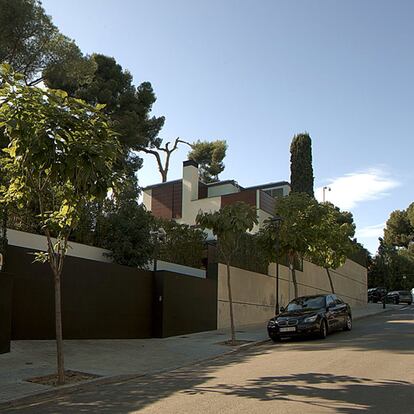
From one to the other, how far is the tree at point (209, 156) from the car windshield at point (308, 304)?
113 feet

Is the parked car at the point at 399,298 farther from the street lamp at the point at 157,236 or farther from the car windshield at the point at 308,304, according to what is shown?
the street lamp at the point at 157,236

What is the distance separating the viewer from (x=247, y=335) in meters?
19.0

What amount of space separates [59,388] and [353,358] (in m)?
6.33

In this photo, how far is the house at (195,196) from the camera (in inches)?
1374

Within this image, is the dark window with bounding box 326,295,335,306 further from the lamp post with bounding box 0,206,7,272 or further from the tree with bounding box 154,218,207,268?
the lamp post with bounding box 0,206,7,272

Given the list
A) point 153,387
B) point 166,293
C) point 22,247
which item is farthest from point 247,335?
point 153,387

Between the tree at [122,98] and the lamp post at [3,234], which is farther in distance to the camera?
the tree at [122,98]

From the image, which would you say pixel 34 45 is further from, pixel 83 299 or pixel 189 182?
pixel 189 182

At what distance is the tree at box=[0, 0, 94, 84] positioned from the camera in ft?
57.4

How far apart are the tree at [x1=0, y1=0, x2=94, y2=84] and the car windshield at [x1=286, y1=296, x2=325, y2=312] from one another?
38.2 feet

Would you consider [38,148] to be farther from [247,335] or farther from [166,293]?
[247,335]

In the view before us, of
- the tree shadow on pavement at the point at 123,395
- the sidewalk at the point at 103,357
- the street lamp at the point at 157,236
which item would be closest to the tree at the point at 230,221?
the sidewalk at the point at 103,357

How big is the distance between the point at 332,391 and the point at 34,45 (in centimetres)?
1578

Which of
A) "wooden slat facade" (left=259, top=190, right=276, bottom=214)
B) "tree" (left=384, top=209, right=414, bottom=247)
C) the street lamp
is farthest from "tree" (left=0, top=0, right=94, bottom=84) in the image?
"tree" (left=384, top=209, right=414, bottom=247)
